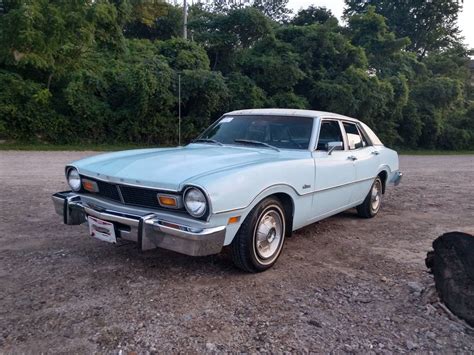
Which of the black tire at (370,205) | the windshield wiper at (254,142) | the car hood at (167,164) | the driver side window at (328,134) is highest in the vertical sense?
the driver side window at (328,134)

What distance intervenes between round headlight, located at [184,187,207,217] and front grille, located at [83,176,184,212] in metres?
0.29

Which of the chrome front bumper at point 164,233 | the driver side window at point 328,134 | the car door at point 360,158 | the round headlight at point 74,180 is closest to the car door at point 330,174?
the driver side window at point 328,134

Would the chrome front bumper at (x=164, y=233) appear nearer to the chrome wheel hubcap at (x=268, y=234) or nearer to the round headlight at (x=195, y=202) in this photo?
the round headlight at (x=195, y=202)

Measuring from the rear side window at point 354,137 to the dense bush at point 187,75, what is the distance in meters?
11.3

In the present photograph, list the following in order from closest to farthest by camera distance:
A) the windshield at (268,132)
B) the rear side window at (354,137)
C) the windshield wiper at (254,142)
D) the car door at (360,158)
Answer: the windshield wiper at (254,142)
the windshield at (268,132)
the car door at (360,158)
the rear side window at (354,137)

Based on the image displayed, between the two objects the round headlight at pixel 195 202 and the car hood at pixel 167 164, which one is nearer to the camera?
the round headlight at pixel 195 202

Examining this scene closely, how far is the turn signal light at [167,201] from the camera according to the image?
10.2 ft

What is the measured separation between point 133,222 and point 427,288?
8.06 feet

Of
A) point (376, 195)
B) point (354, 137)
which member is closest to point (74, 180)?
point (354, 137)

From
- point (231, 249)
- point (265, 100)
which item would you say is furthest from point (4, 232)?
point (265, 100)

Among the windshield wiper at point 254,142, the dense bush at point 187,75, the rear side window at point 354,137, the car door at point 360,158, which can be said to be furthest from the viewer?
the dense bush at point 187,75

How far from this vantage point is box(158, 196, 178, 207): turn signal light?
10.2 ft

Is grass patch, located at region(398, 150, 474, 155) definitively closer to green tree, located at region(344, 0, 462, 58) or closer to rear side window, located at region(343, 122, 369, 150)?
green tree, located at region(344, 0, 462, 58)

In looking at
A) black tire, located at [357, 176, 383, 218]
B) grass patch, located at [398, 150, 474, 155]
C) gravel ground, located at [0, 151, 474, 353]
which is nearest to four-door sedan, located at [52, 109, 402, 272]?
gravel ground, located at [0, 151, 474, 353]
